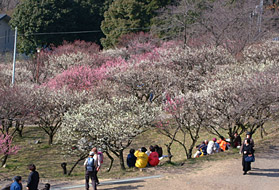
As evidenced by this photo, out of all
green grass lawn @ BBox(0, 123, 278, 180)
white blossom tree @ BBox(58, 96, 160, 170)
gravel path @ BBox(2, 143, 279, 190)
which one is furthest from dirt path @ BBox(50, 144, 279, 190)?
white blossom tree @ BBox(58, 96, 160, 170)

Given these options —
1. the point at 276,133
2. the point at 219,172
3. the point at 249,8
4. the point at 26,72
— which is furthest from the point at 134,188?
the point at 249,8

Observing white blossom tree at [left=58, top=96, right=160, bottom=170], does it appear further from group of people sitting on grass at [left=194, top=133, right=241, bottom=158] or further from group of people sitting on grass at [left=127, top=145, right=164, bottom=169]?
group of people sitting on grass at [left=194, top=133, right=241, bottom=158]

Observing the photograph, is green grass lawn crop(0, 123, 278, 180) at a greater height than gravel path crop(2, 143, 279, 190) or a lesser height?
greater

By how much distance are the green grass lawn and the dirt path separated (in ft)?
2.78

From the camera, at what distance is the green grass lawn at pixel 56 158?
12245mm

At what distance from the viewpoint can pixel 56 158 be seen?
17.2 m

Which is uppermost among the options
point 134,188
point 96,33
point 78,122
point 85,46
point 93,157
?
point 96,33

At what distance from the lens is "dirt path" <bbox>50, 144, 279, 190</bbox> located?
31.7 feet

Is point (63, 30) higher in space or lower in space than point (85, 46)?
higher

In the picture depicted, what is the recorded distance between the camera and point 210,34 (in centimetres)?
2997

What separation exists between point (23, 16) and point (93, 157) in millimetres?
38111

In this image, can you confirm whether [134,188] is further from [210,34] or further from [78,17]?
[78,17]

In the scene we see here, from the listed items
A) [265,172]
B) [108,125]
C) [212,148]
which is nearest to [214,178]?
[265,172]

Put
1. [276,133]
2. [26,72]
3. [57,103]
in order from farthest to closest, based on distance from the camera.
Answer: [26,72]
[57,103]
[276,133]
